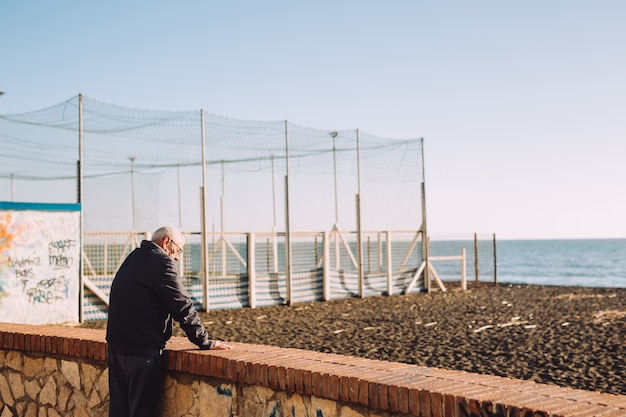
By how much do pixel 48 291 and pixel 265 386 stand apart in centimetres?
1009

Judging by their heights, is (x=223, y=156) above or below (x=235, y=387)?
above

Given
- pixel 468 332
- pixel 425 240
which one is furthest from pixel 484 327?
pixel 425 240

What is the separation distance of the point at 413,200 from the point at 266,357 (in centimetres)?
1668

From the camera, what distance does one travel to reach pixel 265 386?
4.22 m

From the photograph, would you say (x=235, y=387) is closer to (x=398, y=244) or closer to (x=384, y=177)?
(x=384, y=177)

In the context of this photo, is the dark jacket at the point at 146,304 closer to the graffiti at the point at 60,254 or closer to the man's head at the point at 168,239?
the man's head at the point at 168,239

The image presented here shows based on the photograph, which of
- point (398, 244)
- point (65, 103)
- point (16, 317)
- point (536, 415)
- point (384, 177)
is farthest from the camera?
point (398, 244)

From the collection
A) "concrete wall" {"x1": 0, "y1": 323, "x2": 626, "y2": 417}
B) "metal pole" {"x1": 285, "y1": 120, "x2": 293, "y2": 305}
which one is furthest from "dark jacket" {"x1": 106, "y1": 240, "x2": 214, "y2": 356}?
"metal pole" {"x1": 285, "y1": 120, "x2": 293, "y2": 305}

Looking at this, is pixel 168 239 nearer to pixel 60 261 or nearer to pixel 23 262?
pixel 23 262

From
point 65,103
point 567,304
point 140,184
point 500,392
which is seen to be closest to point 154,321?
point 500,392

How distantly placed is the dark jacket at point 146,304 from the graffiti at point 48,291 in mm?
9200

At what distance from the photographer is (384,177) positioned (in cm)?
1988

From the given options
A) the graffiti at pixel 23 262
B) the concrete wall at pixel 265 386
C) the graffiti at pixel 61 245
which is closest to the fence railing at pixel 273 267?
the graffiti at pixel 61 245

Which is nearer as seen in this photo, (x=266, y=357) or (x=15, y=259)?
(x=266, y=357)
